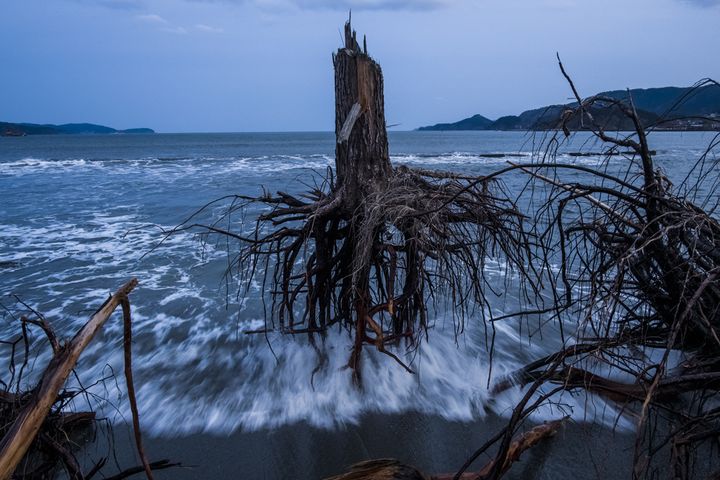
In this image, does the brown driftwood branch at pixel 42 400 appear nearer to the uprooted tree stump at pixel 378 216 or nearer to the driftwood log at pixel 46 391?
the driftwood log at pixel 46 391

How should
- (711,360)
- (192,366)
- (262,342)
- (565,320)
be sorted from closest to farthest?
(711,360) < (192,366) < (262,342) < (565,320)

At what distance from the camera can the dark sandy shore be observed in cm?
384

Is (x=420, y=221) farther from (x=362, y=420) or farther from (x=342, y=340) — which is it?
(x=342, y=340)

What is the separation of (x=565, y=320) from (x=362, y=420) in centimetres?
407

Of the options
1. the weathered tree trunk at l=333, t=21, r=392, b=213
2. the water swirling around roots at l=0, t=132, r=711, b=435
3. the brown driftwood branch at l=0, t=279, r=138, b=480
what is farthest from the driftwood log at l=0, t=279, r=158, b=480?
the weathered tree trunk at l=333, t=21, r=392, b=213

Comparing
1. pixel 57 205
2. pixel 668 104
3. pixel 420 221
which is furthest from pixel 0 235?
pixel 668 104

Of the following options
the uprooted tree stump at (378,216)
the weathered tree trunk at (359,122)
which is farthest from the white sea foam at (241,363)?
the weathered tree trunk at (359,122)

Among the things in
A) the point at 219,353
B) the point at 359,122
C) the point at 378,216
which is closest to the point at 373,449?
the point at 378,216

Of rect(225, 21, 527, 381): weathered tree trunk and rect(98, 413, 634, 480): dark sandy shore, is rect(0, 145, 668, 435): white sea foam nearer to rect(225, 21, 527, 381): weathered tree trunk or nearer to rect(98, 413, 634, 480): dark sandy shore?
rect(98, 413, 634, 480): dark sandy shore

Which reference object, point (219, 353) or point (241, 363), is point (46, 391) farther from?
point (219, 353)

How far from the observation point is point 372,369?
5.39 metres

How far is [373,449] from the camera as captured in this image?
13.7 feet

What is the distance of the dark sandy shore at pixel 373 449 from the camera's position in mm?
3842

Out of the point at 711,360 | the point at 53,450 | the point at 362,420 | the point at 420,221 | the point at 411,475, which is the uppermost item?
the point at 420,221
